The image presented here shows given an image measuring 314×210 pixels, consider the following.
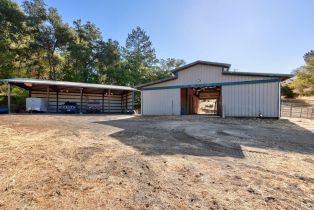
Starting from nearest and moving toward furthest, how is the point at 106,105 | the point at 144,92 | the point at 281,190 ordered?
1. the point at 281,190
2. the point at 144,92
3. the point at 106,105

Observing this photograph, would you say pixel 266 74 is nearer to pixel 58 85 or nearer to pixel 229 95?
pixel 229 95

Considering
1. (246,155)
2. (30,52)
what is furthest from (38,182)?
(30,52)

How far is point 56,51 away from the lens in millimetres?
30703

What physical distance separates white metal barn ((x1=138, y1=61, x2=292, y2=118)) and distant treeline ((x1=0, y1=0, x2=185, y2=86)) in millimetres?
15187

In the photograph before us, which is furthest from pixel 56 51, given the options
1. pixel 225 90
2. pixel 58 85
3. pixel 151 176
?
pixel 151 176

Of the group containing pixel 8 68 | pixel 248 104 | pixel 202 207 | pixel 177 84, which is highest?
pixel 8 68

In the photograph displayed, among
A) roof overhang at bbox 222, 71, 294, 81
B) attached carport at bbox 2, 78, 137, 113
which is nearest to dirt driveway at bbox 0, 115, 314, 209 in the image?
roof overhang at bbox 222, 71, 294, 81

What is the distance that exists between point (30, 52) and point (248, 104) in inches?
1122

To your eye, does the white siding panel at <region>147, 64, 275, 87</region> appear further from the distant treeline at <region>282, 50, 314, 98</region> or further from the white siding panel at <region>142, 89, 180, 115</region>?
the distant treeline at <region>282, 50, 314, 98</region>

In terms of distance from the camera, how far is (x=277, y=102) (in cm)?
1327

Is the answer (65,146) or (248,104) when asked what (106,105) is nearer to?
(248,104)

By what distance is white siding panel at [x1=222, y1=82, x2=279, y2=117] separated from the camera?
1342cm

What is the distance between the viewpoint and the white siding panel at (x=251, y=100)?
44.0 ft

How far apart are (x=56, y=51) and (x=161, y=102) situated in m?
22.4
